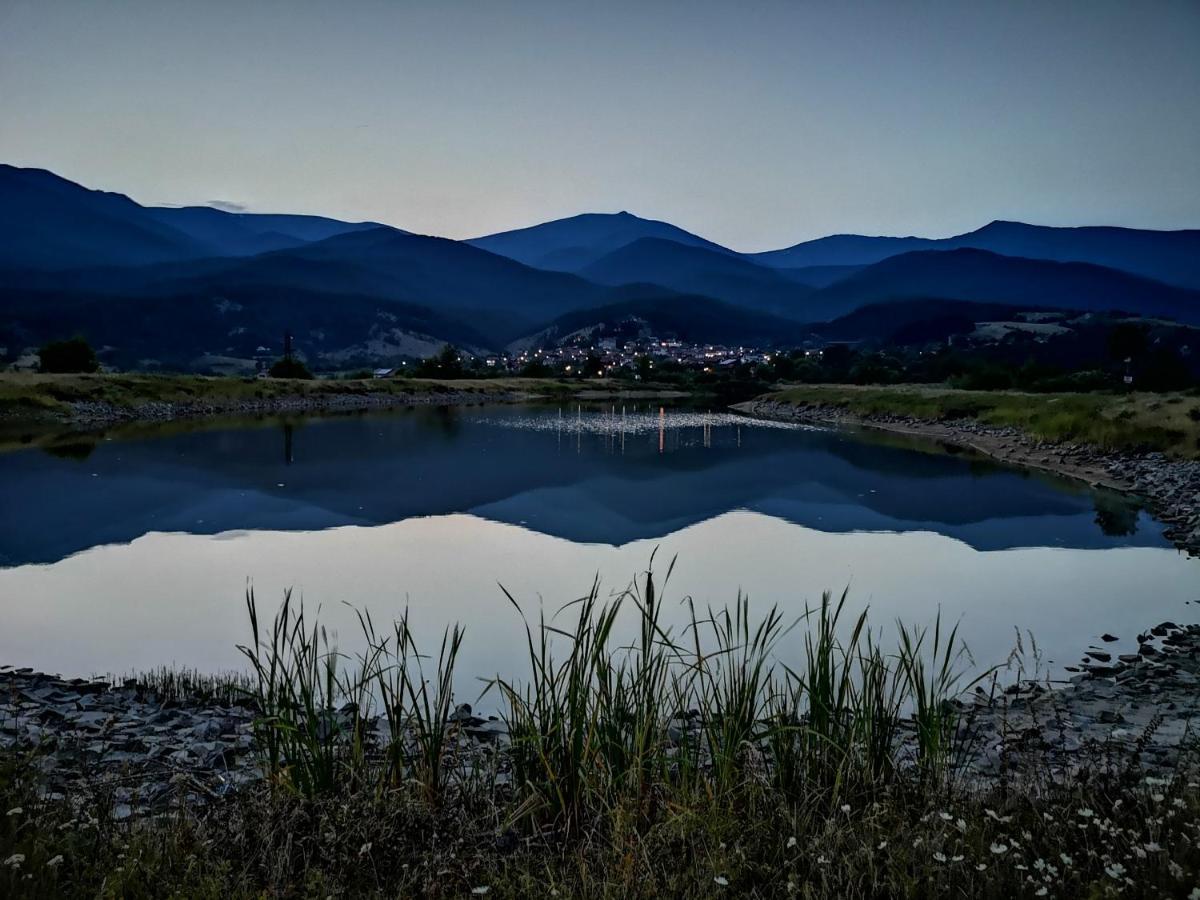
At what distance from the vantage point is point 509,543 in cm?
1959

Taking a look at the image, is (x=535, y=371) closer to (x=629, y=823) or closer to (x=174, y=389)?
(x=174, y=389)

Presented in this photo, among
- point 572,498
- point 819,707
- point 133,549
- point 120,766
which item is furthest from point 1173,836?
point 572,498

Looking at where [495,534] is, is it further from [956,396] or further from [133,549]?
[956,396]

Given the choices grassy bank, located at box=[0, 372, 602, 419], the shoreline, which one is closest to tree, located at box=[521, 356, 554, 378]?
the shoreline

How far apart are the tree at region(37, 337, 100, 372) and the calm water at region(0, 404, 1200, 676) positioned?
35481 mm

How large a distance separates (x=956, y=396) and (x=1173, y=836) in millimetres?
56587

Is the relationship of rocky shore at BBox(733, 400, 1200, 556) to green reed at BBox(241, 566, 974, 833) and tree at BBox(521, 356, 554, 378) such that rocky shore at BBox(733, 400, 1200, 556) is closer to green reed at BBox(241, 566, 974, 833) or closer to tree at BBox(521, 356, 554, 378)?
green reed at BBox(241, 566, 974, 833)

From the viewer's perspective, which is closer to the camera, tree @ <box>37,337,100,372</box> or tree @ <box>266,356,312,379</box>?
tree @ <box>37,337,100,372</box>

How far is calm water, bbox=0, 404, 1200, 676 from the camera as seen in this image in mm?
12828

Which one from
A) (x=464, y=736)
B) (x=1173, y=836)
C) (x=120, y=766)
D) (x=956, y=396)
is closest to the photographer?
(x=1173, y=836)

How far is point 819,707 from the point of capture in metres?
5.71

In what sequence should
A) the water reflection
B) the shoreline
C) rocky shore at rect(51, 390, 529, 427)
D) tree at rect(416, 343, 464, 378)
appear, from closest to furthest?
1. the water reflection
2. the shoreline
3. rocky shore at rect(51, 390, 529, 427)
4. tree at rect(416, 343, 464, 378)

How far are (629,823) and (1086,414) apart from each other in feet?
127

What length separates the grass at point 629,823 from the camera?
4.03 metres
